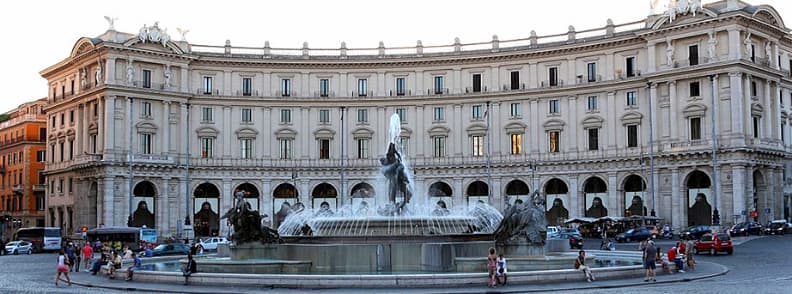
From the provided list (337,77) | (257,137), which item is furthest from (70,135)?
(337,77)

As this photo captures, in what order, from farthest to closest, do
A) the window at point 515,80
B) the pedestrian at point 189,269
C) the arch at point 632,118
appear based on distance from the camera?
the window at point 515,80
the arch at point 632,118
the pedestrian at point 189,269

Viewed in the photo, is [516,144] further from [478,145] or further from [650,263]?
[650,263]

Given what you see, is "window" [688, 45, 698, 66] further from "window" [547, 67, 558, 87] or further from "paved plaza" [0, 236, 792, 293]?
"paved plaza" [0, 236, 792, 293]

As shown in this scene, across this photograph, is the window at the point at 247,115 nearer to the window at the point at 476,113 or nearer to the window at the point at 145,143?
the window at the point at 145,143

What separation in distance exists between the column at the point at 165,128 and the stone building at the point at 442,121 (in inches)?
5.2

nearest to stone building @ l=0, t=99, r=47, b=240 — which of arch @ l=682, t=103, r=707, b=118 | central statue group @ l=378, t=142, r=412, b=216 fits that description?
arch @ l=682, t=103, r=707, b=118

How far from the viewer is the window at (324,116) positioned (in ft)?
301

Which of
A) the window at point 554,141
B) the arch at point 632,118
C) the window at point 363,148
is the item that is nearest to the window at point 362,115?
the window at point 363,148

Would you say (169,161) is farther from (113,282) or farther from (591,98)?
(113,282)

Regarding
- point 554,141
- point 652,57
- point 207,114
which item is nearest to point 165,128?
point 207,114

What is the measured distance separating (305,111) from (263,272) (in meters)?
59.6

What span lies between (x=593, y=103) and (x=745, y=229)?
20468mm

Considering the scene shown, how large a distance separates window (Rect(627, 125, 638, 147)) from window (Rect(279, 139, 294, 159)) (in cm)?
3054

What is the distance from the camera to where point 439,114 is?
9062cm
